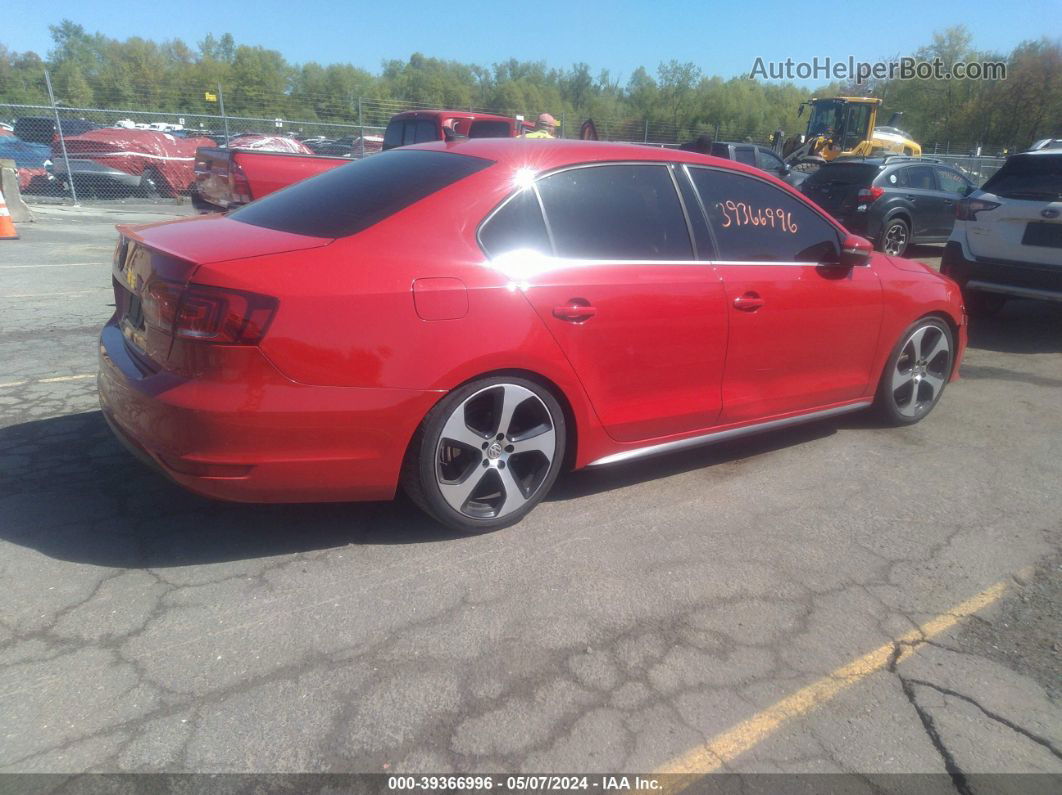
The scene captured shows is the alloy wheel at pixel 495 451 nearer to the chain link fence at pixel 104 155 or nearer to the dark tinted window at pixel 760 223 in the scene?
Result: the dark tinted window at pixel 760 223

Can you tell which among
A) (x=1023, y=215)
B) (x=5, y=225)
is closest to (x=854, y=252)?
(x=1023, y=215)

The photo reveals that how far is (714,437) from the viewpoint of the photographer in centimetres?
405

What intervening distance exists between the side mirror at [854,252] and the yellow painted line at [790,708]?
197cm

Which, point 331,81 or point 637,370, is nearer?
point 637,370

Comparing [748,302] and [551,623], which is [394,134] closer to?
[748,302]

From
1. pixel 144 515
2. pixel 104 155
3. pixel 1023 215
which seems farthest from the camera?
pixel 104 155

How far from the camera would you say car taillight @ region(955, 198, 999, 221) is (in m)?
7.43

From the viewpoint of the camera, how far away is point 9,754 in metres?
2.10

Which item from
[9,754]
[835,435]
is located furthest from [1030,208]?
[9,754]

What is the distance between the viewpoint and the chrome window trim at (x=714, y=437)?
3.72m

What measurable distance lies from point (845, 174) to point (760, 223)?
9.49 m

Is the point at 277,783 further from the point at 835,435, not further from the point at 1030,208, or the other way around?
the point at 1030,208

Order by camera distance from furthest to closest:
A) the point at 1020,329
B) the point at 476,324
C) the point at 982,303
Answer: the point at 982,303 → the point at 1020,329 → the point at 476,324

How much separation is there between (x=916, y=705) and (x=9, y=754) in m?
2.65
